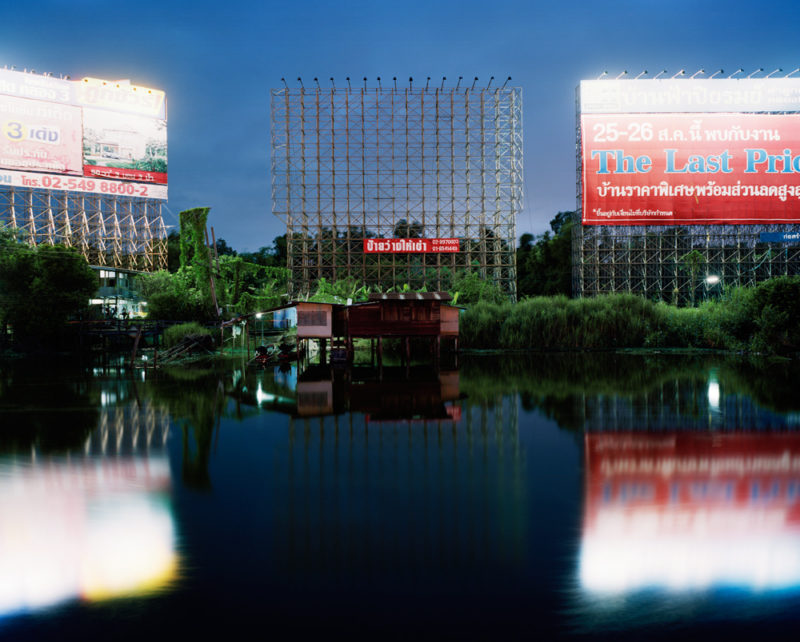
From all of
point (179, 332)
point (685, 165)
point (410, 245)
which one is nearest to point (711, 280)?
point (685, 165)

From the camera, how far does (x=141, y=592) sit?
4.45m

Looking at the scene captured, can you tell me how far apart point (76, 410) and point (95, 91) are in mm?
32705

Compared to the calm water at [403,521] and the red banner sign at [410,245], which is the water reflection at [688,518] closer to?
the calm water at [403,521]

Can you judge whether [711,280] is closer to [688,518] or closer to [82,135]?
[688,518]

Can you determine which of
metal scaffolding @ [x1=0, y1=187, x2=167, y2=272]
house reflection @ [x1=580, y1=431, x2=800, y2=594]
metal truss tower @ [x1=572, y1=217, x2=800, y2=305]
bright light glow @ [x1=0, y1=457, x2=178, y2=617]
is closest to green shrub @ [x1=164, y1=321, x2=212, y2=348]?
metal scaffolding @ [x1=0, y1=187, x2=167, y2=272]

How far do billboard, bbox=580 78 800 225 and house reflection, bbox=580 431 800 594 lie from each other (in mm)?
24903

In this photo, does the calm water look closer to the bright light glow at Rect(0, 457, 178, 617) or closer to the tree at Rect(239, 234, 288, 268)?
the bright light glow at Rect(0, 457, 178, 617)

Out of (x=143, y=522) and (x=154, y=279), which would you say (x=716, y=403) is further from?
(x=154, y=279)

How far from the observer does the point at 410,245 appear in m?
33.5

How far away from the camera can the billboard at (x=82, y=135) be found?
1342 inches

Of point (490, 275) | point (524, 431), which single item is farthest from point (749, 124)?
point (524, 431)

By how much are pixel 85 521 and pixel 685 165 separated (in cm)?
3296

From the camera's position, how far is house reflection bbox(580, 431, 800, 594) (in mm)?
4645

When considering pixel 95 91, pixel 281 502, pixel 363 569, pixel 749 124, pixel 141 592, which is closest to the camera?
pixel 141 592
